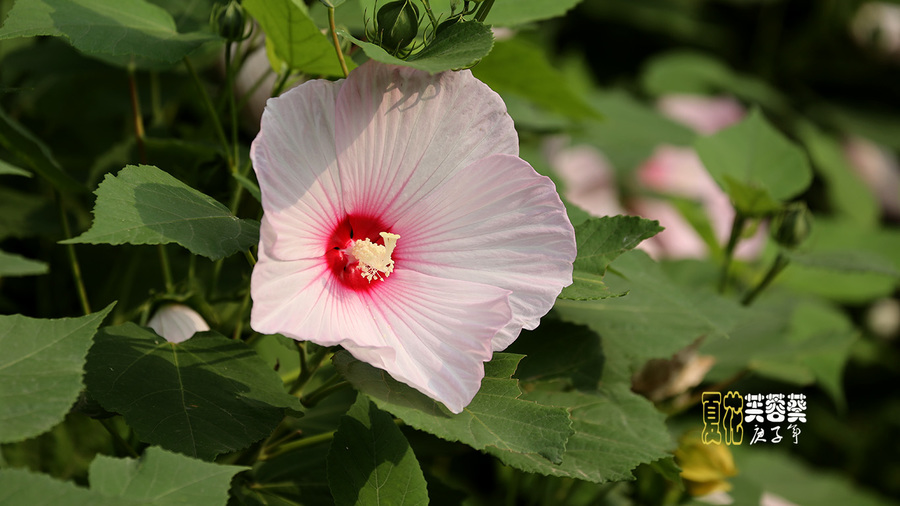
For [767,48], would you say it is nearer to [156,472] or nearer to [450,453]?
[450,453]

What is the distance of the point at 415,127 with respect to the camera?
737mm

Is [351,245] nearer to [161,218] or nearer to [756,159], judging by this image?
[161,218]

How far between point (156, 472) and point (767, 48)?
2608 millimetres

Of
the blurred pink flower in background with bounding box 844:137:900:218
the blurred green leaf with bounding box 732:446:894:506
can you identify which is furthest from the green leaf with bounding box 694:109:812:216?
the blurred pink flower in background with bounding box 844:137:900:218

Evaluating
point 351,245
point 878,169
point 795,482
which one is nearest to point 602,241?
point 351,245

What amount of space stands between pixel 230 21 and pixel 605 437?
0.54m

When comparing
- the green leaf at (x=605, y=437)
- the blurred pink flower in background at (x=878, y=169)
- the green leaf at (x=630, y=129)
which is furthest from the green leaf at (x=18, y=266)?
the blurred pink flower in background at (x=878, y=169)

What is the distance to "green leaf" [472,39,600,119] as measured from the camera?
123cm

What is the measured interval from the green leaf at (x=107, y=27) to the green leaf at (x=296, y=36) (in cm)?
8

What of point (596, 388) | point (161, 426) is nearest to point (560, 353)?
point (596, 388)

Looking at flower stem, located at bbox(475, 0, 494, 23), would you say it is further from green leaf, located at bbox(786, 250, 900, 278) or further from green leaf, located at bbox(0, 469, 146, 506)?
green leaf, located at bbox(786, 250, 900, 278)

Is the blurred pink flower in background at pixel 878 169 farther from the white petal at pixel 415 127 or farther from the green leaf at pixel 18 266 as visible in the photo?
the green leaf at pixel 18 266

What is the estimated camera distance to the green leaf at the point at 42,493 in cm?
54

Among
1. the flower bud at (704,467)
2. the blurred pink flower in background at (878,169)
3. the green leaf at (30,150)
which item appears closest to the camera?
the green leaf at (30,150)
